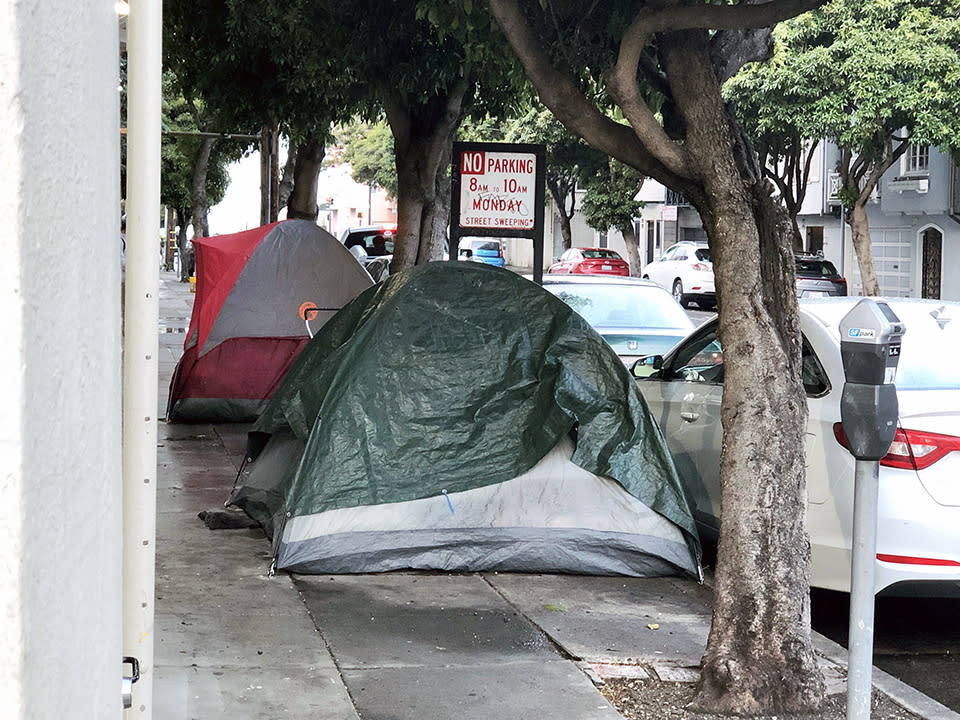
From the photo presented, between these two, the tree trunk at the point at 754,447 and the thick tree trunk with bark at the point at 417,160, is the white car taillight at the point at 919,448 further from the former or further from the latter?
the thick tree trunk with bark at the point at 417,160

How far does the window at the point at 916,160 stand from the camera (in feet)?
111

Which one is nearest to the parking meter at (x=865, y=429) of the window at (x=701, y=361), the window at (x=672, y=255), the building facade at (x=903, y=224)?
the window at (x=701, y=361)

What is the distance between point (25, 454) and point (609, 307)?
10.5m

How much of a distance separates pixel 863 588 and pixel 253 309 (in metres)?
8.51

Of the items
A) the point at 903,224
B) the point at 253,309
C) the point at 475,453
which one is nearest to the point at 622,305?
the point at 253,309

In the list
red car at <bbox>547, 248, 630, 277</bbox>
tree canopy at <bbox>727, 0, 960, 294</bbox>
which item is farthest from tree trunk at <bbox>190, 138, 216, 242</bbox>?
tree canopy at <bbox>727, 0, 960, 294</bbox>

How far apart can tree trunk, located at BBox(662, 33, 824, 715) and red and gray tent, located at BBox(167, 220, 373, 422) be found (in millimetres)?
6679

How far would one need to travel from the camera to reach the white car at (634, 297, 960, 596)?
18.4ft

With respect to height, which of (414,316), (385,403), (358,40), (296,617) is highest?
(358,40)

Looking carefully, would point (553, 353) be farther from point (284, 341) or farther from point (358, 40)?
point (284, 341)

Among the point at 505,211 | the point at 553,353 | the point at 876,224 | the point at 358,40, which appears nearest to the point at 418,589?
the point at 553,353

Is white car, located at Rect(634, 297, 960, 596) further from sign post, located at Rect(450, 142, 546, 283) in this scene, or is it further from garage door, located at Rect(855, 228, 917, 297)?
garage door, located at Rect(855, 228, 917, 297)

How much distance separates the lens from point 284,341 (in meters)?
11.7

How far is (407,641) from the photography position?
18.8ft
